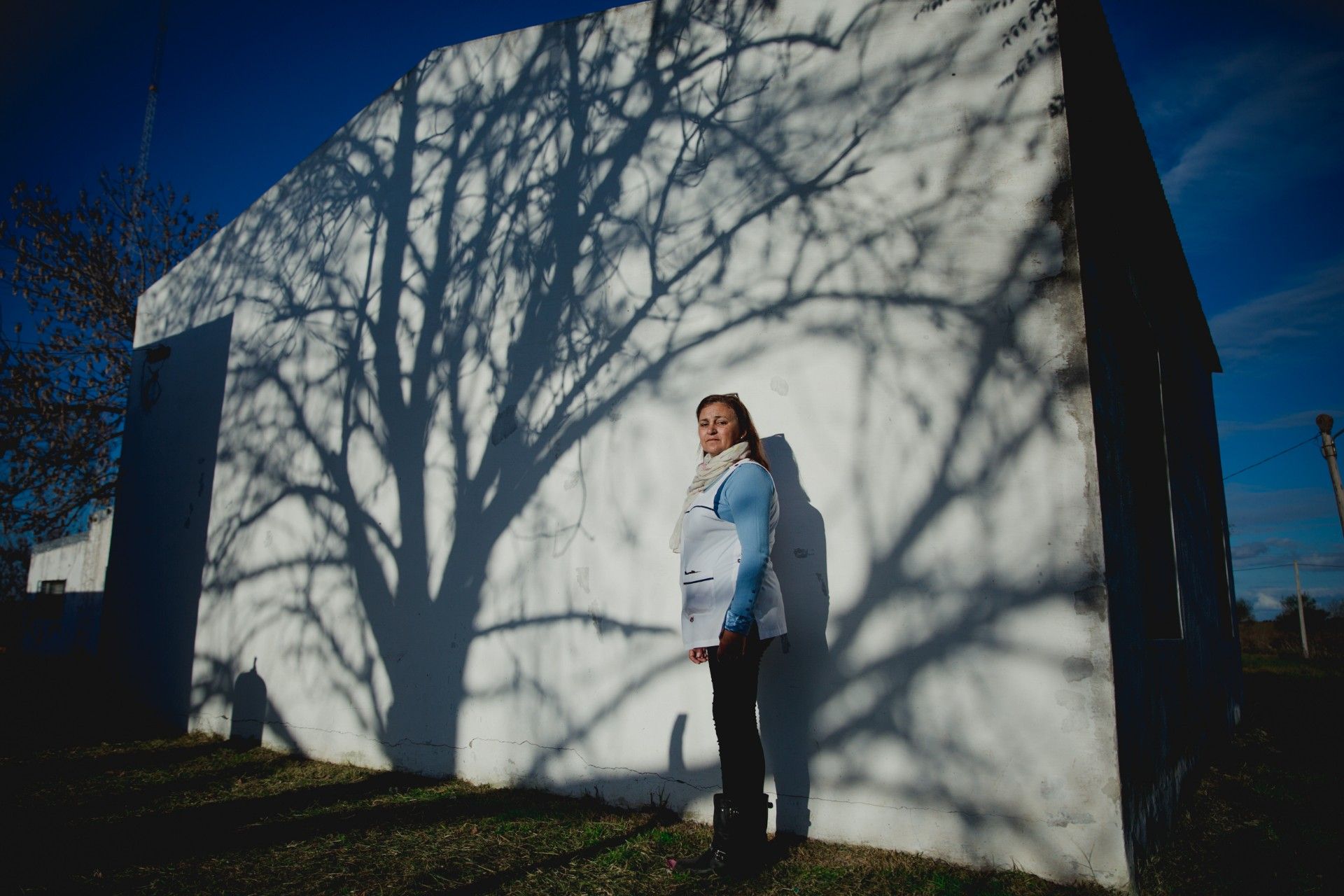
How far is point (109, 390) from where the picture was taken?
12.3m

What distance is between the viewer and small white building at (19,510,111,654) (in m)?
15.2

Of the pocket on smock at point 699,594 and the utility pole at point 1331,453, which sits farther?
the utility pole at point 1331,453

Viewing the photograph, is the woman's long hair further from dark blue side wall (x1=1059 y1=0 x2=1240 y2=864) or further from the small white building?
the small white building

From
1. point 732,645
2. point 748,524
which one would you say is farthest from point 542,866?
point 748,524

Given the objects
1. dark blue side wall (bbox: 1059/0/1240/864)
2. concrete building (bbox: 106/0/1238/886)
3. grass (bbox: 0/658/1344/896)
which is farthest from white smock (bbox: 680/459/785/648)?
dark blue side wall (bbox: 1059/0/1240/864)

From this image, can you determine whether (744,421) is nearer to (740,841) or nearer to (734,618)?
(734,618)

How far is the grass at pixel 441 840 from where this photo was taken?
282cm

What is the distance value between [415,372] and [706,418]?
8.72 ft

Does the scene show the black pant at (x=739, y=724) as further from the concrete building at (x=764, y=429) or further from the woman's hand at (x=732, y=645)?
the concrete building at (x=764, y=429)

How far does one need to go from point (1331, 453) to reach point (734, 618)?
17.3m

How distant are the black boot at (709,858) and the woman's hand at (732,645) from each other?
56 cm

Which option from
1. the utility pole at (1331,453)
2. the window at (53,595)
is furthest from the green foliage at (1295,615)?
the window at (53,595)

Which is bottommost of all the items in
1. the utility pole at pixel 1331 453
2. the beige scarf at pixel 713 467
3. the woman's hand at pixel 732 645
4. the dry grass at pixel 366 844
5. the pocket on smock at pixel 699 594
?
the dry grass at pixel 366 844

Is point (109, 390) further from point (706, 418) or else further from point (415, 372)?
point (706, 418)
